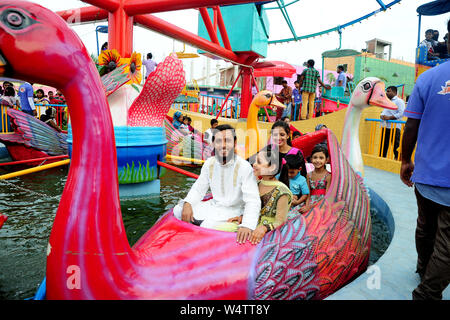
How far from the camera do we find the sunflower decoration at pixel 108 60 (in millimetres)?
4254

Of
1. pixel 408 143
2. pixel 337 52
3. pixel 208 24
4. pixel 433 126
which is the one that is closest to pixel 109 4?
pixel 208 24

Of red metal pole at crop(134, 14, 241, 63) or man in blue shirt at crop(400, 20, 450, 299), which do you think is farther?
red metal pole at crop(134, 14, 241, 63)

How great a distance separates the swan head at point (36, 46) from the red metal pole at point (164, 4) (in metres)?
3.12

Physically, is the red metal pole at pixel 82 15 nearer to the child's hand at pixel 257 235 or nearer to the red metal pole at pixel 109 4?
the red metal pole at pixel 109 4

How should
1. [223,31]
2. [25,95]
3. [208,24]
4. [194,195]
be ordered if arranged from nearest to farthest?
[194,195] → [208,24] → [25,95] → [223,31]

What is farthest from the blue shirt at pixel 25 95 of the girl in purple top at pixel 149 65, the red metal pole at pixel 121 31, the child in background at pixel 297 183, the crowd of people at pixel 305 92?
the child in background at pixel 297 183

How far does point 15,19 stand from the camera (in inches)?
54.6

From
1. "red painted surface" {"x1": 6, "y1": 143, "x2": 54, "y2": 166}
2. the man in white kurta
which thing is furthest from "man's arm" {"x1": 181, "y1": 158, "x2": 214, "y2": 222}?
"red painted surface" {"x1": 6, "y1": 143, "x2": 54, "y2": 166}

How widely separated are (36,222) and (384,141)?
6.09 m

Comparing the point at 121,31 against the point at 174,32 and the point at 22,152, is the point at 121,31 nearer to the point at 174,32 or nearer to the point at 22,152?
the point at 174,32

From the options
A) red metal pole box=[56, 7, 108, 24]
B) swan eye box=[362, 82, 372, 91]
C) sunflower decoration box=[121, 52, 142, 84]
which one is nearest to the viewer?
sunflower decoration box=[121, 52, 142, 84]

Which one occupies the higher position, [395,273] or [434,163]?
[434,163]

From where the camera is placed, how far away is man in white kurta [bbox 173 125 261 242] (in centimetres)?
210

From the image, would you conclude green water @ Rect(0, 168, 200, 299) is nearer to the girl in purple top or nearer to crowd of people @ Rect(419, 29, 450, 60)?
the girl in purple top
